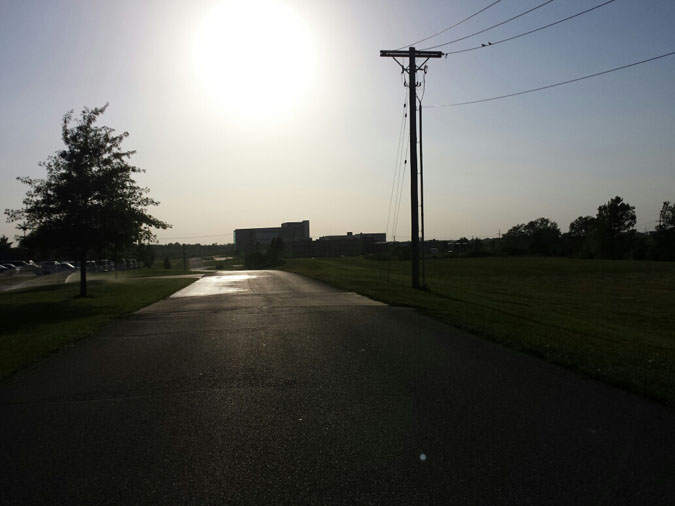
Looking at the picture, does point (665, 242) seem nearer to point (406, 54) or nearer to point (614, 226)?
point (614, 226)

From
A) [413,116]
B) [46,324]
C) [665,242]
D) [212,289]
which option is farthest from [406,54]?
[665,242]

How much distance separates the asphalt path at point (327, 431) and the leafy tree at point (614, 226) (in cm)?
10907

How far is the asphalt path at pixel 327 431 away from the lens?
4.18 metres

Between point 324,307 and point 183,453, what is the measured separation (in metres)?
13.4

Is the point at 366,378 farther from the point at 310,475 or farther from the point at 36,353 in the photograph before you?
the point at 36,353

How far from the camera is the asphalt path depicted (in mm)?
4184

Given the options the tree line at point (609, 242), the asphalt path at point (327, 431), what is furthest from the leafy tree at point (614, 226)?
the asphalt path at point (327, 431)

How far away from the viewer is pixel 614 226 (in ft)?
372

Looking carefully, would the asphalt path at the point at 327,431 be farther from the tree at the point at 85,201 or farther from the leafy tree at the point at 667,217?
the leafy tree at the point at 667,217

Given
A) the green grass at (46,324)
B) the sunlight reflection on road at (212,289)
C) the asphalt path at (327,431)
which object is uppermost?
the asphalt path at (327,431)

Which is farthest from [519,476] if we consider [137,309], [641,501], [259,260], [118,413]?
[259,260]

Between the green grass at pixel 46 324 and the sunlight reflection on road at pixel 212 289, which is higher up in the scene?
the green grass at pixel 46 324

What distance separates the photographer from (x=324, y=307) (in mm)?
18344

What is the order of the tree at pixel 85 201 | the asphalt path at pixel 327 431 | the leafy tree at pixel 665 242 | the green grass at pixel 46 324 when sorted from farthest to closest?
the leafy tree at pixel 665 242, the tree at pixel 85 201, the green grass at pixel 46 324, the asphalt path at pixel 327 431
